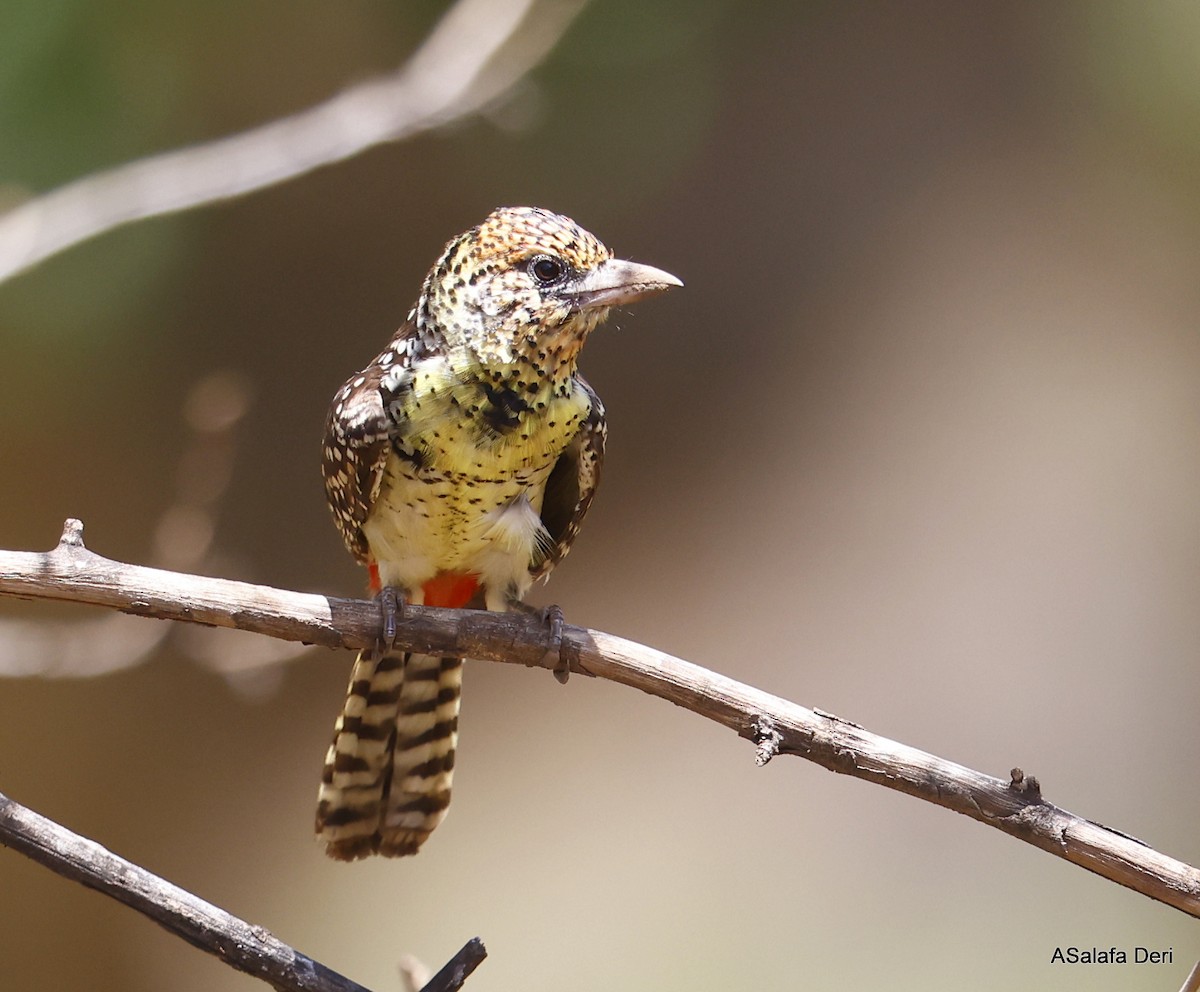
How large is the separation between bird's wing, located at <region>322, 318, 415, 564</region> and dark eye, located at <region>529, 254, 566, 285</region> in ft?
1.15

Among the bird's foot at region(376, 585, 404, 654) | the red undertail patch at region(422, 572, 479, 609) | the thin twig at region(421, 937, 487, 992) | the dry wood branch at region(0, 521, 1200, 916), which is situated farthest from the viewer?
the red undertail patch at region(422, 572, 479, 609)

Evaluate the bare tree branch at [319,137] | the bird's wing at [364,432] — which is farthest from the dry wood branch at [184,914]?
the bare tree branch at [319,137]

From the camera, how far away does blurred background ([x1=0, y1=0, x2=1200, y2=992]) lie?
4375 mm

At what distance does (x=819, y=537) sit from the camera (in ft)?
15.2

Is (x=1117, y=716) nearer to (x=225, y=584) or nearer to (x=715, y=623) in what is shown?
(x=715, y=623)

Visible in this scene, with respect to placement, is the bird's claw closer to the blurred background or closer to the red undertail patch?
the red undertail patch

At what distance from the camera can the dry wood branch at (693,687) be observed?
2.03 m

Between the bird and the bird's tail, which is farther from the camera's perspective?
the bird's tail

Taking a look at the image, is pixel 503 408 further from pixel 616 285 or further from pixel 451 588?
pixel 451 588

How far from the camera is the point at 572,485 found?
298 cm

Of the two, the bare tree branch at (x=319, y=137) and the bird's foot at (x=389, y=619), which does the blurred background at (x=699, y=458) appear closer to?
the bare tree branch at (x=319, y=137)

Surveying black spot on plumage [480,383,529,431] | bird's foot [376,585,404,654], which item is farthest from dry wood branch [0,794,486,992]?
black spot on plumage [480,383,529,431]

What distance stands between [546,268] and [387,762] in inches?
50.4

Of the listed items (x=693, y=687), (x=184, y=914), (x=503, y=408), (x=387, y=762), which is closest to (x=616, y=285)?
(x=503, y=408)
